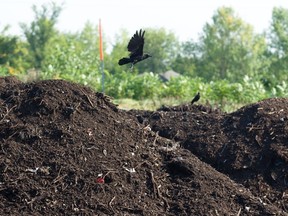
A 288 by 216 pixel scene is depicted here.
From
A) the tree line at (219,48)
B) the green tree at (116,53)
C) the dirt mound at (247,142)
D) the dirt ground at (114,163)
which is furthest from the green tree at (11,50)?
the dirt ground at (114,163)

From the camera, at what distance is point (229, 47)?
4950cm

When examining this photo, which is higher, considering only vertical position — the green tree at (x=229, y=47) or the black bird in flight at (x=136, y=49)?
the green tree at (x=229, y=47)

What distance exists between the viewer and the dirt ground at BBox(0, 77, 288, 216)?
5.95m

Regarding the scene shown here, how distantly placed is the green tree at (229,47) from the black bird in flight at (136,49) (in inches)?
1555

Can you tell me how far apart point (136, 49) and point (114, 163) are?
2.98 m

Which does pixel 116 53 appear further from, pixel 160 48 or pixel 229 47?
pixel 229 47

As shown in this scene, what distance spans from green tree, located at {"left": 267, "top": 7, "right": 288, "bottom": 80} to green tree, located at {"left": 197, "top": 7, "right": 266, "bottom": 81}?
2.00 meters

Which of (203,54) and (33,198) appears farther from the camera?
(203,54)

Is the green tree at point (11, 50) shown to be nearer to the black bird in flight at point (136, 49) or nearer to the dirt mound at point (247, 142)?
the black bird in flight at point (136, 49)

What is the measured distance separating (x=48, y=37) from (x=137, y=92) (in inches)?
973

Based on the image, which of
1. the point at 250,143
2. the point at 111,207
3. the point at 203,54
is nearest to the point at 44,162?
the point at 111,207

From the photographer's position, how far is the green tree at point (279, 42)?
42938 millimetres

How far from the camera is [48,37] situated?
46562mm

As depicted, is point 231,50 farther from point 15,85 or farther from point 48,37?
point 15,85
